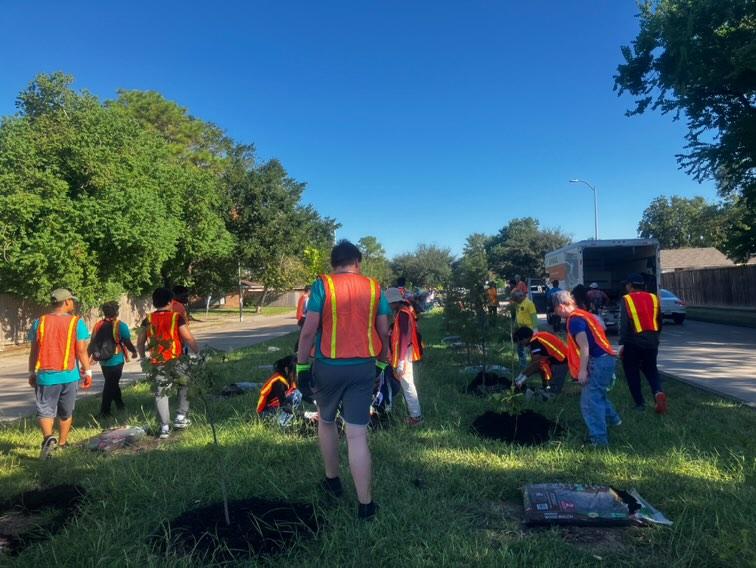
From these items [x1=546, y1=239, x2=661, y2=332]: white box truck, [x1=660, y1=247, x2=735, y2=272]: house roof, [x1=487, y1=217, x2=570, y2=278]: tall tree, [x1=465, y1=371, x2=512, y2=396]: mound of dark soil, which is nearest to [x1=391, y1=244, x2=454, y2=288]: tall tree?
[x1=487, y1=217, x2=570, y2=278]: tall tree

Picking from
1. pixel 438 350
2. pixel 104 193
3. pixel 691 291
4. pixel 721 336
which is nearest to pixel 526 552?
pixel 438 350

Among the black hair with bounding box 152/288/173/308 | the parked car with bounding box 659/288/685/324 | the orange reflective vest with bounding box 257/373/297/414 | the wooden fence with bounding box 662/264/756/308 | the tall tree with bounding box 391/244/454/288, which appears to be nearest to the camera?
the black hair with bounding box 152/288/173/308

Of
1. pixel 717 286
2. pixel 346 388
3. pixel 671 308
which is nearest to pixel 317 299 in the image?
pixel 346 388

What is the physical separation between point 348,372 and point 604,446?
2.87 m

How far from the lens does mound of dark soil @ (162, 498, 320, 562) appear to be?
3.25 metres

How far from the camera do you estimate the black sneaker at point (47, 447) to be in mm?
5371

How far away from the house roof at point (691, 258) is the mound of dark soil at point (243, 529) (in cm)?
5698

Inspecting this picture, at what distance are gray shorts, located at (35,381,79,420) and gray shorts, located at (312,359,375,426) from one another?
3.38m

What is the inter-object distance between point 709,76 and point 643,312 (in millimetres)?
14896

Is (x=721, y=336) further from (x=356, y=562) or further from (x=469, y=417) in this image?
(x=356, y=562)

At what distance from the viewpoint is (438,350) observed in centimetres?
1319

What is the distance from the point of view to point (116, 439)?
19.0ft

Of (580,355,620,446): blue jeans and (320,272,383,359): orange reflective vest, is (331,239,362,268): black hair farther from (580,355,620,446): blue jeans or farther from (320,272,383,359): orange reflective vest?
(580,355,620,446): blue jeans

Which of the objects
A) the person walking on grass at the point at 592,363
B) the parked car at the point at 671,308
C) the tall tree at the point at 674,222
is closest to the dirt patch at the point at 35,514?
the person walking on grass at the point at 592,363
